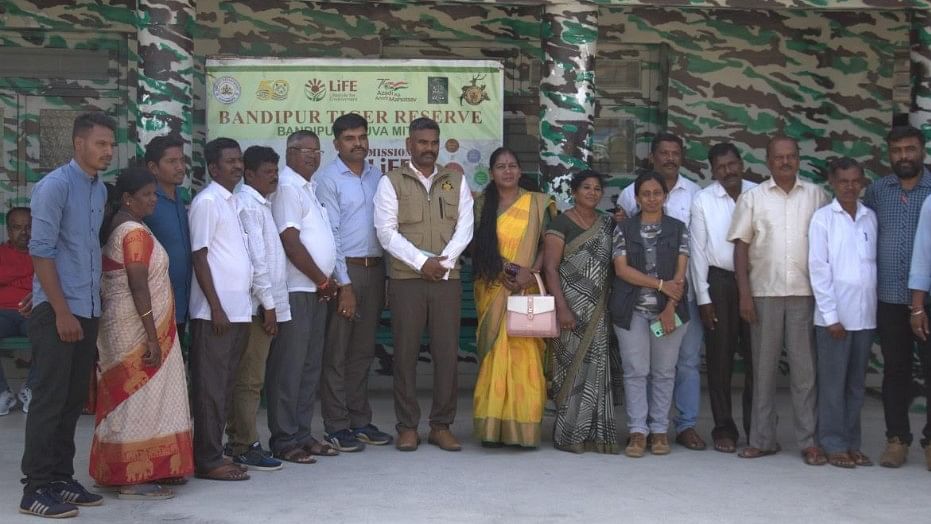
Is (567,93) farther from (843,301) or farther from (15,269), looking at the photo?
(15,269)

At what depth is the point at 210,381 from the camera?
5.89 metres

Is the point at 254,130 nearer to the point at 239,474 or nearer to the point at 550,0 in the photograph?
the point at 550,0

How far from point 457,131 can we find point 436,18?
1.37 metres

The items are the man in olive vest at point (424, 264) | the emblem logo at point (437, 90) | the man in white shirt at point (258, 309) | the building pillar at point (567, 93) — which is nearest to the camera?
the man in white shirt at point (258, 309)

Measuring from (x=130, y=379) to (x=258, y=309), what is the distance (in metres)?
0.88

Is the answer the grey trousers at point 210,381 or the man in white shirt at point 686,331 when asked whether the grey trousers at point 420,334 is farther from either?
the man in white shirt at point 686,331

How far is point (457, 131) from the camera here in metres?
8.11

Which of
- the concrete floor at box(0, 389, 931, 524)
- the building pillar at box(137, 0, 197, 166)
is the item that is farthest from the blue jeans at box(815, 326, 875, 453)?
the building pillar at box(137, 0, 197, 166)

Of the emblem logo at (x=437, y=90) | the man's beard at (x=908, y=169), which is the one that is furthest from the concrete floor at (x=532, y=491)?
the emblem logo at (x=437, y=90)

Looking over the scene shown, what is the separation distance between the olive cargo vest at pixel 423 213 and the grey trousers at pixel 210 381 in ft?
3.96

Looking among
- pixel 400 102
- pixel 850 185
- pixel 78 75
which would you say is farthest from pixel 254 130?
pixel 850 185

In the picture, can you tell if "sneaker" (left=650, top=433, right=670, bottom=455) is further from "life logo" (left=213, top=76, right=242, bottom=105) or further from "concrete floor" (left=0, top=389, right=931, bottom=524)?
"life logo" (left=213, top=76, right=242, bottom=105)

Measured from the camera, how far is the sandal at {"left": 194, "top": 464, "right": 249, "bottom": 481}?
235 inches

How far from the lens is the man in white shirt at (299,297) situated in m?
6.38
